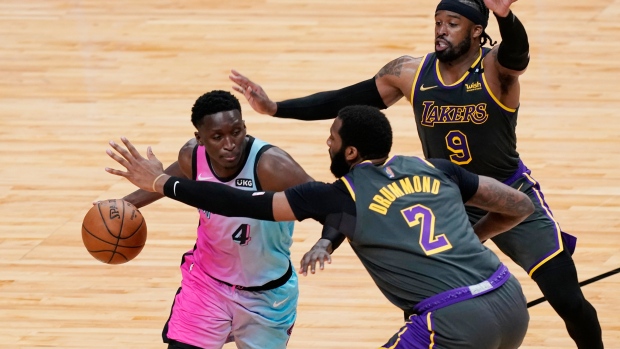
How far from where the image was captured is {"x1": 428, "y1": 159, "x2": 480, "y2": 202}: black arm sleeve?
470 centimetres

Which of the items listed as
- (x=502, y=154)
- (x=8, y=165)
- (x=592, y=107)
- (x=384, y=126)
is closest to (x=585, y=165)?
(x=592, y=107)

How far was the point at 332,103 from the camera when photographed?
20.6ft

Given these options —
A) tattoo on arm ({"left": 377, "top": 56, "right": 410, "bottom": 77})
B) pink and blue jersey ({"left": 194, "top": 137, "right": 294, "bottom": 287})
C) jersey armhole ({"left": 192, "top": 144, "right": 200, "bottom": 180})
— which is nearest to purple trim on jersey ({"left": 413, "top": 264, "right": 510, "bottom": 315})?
pink and blue jersey ({"left": 194, "top": 137, "right": 294, "bottom": 287})

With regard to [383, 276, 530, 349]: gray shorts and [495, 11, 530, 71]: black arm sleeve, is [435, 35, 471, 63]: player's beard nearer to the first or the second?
[495, 11, 530, 71]: black arm sleeve

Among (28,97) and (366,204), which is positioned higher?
(366,204)

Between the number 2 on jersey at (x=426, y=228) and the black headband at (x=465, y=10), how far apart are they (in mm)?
1629

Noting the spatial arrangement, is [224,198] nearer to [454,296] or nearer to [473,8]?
[454,296]

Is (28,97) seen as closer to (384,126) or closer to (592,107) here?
(592,107)

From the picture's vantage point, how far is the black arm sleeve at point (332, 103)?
6.25 metres

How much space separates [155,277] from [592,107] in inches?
190

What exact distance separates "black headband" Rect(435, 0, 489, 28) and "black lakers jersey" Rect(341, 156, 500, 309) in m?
1.47

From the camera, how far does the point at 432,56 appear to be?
239 inches

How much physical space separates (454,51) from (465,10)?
20 centimetres

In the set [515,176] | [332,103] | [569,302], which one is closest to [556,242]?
[569,302]
